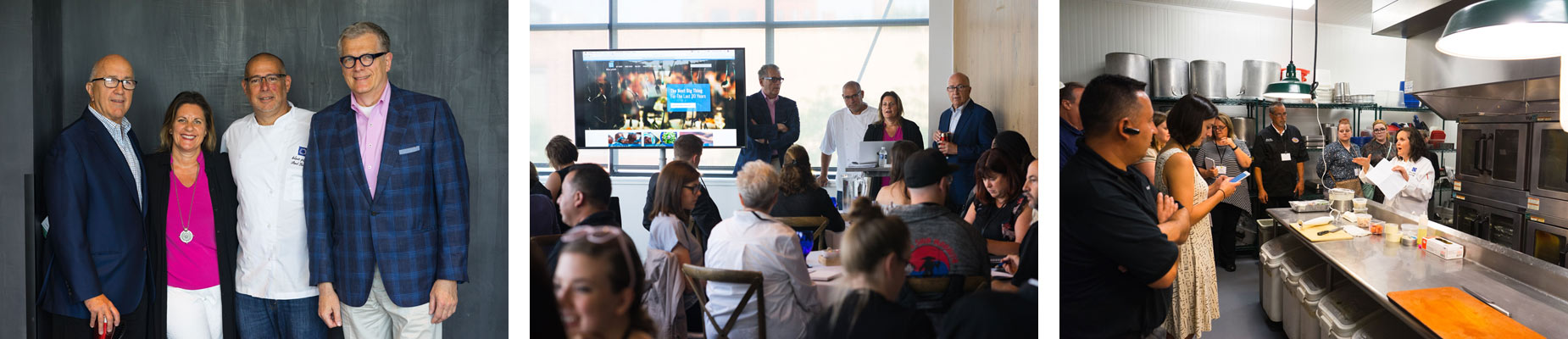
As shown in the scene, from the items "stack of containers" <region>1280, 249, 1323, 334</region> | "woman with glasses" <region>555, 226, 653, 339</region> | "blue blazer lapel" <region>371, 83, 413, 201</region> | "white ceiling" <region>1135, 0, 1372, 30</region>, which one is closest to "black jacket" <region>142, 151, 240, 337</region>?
"blue blazer lapel" <region>371, 83, 413, 201</region>

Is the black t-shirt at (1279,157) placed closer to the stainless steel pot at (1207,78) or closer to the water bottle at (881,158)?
the stainless steel pot at (1207,78)

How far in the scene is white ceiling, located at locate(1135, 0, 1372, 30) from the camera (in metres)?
5.18

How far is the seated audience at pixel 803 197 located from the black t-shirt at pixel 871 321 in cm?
20

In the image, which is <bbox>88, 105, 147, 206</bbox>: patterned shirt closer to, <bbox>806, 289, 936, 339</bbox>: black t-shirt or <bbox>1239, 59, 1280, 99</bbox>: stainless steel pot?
<bbox>806, 289, 936, 339</bbox>: black t-shirt

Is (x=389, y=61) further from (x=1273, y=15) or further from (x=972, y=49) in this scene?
(x=1273, y=15)

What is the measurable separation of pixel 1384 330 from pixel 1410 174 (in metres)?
2.51

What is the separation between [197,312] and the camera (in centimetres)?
218

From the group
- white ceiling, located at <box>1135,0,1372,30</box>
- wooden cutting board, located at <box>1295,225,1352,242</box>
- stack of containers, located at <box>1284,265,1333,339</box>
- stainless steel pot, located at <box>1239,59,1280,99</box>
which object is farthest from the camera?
stainless steel pot, located at <box>1239,59,1280,99</box>

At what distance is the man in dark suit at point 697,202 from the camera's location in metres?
1.69

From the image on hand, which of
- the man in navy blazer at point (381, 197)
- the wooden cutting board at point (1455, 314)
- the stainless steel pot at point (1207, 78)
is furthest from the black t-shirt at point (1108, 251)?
the stainless steel pot at point (1207, 78)

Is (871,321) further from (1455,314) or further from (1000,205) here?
(1455,314)

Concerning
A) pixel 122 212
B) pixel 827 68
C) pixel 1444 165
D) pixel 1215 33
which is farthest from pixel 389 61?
pixel 1444 165

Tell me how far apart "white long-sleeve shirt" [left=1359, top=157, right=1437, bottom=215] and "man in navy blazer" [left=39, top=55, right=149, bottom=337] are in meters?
6.46

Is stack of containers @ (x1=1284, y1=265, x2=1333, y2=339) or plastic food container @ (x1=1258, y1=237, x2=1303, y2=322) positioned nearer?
stack of containers @ (x1=1284, y1=265, x2=1333, y2=339)
